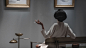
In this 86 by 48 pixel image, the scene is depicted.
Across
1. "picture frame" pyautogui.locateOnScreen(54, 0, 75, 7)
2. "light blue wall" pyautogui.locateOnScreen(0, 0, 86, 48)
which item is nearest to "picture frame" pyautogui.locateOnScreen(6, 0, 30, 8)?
"light blue wall" pyautogui.locateOnScreen(0, 0, 86, 48)

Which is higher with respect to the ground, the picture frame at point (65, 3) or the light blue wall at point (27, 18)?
the picture frame at point (65, 3)

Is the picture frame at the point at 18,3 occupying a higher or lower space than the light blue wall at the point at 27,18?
higher

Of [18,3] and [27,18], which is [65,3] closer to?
[27,18]

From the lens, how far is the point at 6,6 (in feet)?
8.46

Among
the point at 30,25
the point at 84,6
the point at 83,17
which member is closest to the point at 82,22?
the point at 83,17

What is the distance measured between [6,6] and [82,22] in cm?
155

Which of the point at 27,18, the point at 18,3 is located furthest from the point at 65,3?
the point at 18,3

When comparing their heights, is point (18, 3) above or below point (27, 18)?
above

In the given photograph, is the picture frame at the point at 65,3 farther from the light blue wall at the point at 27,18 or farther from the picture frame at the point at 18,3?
the picture frame at the point at 18,3

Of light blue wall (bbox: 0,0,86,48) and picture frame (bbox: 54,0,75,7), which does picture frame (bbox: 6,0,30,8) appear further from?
picture frame (bbox: 54,0,75,7)

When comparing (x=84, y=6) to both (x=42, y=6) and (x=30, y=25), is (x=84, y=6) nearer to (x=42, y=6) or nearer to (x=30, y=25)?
(x=42, y=6)

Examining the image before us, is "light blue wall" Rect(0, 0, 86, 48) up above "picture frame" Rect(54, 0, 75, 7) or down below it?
below

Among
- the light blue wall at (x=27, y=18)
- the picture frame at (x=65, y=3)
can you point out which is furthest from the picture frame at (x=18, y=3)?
the picture frame at (x=65, y=3)

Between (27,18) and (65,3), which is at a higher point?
(65,3)
